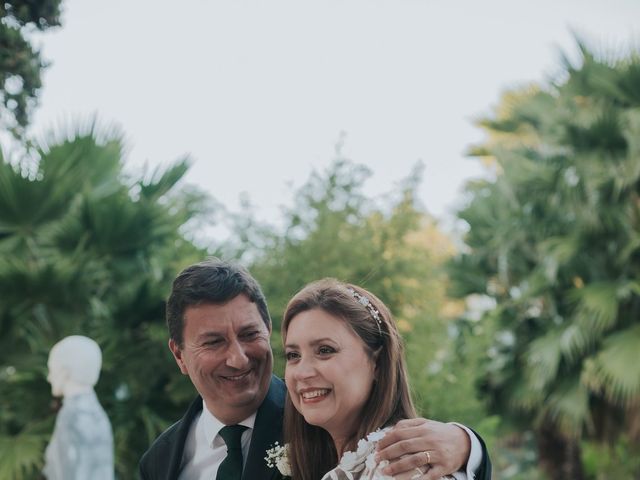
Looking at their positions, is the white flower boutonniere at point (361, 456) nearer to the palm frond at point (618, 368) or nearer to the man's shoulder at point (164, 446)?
the man's shoulder at point (164, 446)

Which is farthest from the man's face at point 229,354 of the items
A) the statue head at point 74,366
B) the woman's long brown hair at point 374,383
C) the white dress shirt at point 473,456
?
the statue head at point 74,366

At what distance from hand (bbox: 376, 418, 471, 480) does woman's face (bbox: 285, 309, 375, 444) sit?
200mm

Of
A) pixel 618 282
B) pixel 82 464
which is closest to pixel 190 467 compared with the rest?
pixel 82 464

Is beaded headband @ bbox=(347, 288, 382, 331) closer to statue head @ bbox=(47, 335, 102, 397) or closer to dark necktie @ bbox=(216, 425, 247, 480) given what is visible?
dark necktie @ bbox=(216, 425, 247, 480)

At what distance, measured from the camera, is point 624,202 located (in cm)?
1121

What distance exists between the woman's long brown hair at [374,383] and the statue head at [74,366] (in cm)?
288

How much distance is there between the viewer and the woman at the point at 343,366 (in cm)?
239

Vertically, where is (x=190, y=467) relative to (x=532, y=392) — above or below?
below

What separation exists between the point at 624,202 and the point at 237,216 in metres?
5.04

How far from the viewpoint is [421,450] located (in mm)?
Answer: 2168

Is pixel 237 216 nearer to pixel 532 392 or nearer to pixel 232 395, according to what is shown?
pixel 532 392

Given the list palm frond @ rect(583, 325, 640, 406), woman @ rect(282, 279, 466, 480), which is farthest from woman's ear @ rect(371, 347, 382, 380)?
palm frond @ rect(583, 325, 640, 406)

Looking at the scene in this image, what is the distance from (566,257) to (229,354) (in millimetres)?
9288

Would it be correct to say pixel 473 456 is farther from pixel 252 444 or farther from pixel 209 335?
pixel 209 335
